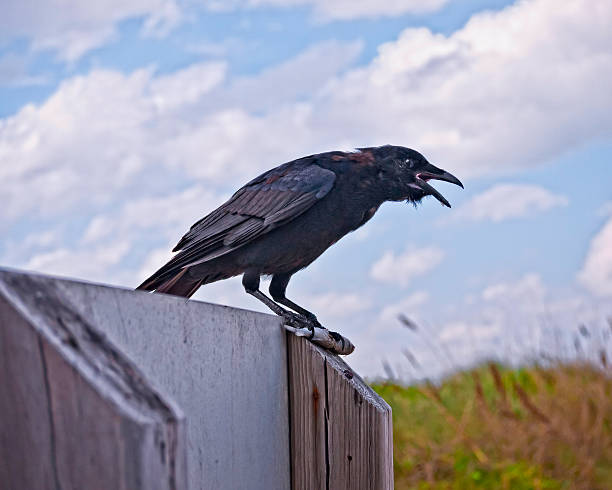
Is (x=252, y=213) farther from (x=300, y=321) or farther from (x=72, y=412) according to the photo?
(x=72, y=412)

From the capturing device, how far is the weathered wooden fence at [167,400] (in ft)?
3.41

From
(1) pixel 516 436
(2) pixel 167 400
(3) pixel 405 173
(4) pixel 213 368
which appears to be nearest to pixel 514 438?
(1) pixel 516 436

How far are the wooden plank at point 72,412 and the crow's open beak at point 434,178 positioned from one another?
3.88 meters

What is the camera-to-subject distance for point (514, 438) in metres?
7.67

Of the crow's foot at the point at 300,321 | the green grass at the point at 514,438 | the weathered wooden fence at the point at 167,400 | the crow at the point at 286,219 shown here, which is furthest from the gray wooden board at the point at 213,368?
the green grass at the point at 514,438

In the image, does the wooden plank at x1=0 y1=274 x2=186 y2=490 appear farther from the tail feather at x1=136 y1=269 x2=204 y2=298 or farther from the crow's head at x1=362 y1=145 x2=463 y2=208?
the crow's head at x1=362 y1=145 x2=463 y2=208

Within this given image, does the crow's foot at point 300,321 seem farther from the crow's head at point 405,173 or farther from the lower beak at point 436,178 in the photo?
the lower beak at point 436,178

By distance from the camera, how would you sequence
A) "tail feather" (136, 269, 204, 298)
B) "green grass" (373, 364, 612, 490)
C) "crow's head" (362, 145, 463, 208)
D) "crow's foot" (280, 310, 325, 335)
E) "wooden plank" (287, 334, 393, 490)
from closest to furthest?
"wooden plank" (287, 334, 393, 490) < "crow's foot" (280, 310, 325, 335) < "tail feather" (136, 269, 204, 298) < "crow's head" (362, 145, 463, 208) < "green grass" (373, 364, 612, 490)

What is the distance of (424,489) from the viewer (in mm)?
7082

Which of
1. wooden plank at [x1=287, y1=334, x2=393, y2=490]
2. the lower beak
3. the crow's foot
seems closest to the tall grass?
the lower beak

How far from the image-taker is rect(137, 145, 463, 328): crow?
14.7 ft

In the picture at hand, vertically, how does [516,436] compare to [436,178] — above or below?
below

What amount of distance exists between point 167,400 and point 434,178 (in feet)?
13.5

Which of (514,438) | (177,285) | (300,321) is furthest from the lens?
(514,438)
